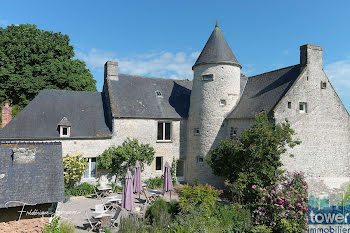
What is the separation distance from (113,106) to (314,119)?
43.1 feet

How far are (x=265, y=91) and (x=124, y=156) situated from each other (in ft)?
34.2

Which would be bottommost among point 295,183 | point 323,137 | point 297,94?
point 295,183

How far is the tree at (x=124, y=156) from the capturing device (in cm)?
1652

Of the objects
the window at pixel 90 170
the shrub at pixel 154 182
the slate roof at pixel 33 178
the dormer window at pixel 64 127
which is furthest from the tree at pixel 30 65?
the slate roof at pixel 33 178

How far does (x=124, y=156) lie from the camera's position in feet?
54.3

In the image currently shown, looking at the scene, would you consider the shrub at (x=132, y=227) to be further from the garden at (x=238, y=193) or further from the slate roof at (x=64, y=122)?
the slate roof at (x=64, y=122)

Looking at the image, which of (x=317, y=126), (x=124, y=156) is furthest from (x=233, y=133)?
(x=124, y=156)

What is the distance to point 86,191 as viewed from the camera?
52.5ft

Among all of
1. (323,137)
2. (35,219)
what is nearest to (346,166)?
(323,137)

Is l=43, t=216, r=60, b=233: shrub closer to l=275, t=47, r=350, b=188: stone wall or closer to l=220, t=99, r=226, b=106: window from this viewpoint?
l=275, t=47, r=350, b=188: stone wall

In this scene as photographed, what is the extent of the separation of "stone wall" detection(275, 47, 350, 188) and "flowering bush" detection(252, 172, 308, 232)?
4.84 m

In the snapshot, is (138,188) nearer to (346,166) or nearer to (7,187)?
(7,187)

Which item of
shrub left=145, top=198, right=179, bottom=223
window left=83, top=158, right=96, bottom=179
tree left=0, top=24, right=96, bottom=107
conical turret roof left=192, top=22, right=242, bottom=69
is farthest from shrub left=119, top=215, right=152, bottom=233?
tree left=0, top=24, right=96, bottom=107

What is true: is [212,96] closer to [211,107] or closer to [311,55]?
[211,107]
